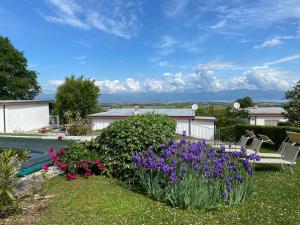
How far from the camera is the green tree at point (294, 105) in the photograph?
2230 cm

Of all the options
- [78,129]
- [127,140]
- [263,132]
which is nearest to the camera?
[127,140]

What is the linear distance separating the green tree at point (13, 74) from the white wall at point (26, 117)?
A: 16.0 metres

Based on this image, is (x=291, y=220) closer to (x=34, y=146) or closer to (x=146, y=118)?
(x=146, y=118)

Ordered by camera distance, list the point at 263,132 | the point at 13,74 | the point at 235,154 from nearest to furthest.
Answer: the point at 235,154 → the point at 263,132 → the point at 13,74

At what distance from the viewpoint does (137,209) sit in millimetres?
5930

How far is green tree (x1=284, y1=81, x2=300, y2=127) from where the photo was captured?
22.3 meters

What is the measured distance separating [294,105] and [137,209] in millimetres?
19279

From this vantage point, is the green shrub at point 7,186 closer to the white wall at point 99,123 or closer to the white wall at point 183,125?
the white wall at point 183,125

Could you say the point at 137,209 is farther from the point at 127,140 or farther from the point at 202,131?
the point at 202,131

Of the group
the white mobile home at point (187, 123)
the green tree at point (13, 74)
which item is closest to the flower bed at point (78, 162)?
the white mobile home at point (187, 123)

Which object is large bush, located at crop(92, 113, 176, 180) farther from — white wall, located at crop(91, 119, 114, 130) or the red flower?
white wall, located at crop(91, 119, 114, 130)

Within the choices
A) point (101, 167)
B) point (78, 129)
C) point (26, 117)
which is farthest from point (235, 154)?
point (26, 117)

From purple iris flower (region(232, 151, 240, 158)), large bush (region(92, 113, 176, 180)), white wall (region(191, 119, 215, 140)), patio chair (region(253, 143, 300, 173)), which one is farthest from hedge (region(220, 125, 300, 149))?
purple iris flower (region(232, 151, 240, 158))

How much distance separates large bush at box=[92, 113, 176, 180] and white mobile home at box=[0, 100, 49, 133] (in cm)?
2285
